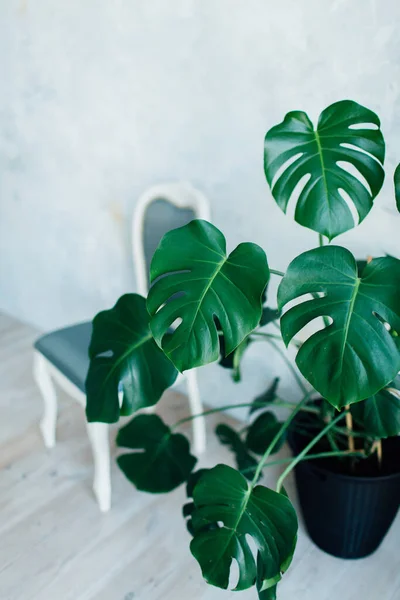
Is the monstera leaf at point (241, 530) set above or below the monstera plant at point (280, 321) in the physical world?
below

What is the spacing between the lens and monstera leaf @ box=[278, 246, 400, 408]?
0.89 m

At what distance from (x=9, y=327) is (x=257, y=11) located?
1.99 m

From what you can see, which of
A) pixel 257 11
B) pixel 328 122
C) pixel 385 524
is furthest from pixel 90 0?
pixel 385 524

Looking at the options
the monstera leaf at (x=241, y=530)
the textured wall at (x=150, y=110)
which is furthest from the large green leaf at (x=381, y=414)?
the textured wall at (x=150, y=110)

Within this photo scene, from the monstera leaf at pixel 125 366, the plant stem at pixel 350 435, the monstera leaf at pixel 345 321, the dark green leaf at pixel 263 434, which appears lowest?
the dark green leaf at pixel 263 434

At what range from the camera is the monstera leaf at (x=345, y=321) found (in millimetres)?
888

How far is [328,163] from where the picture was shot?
1.06 meters

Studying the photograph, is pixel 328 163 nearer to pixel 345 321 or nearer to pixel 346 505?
pixel 345 321

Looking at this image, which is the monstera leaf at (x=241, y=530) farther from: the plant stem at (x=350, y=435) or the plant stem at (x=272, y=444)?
the plant stem at (x=350, y=435)

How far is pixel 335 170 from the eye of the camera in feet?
3.46

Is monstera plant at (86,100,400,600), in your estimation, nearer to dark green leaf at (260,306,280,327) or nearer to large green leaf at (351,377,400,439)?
large green leaf at (351,377,400,439)

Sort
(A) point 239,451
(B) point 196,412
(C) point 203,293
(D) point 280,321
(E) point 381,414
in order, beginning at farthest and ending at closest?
(B) point 196,412 → (A) point 239,451 → (E) point 381,414 → (C) point 203,293 → (D) point 280,321

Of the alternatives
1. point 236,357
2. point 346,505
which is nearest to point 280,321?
point 236,357

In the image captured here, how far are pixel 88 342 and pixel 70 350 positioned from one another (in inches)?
A: 2.6
